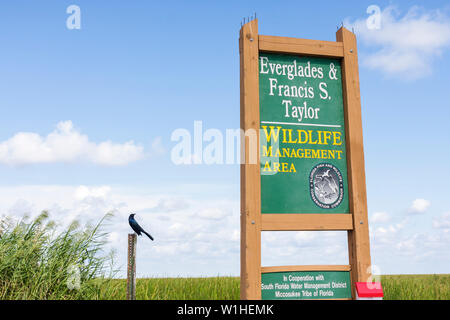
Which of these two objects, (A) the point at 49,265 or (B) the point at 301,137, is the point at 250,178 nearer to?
(B) the point at 301,137

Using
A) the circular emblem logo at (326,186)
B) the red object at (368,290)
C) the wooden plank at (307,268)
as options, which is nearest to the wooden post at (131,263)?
the wooden plank at (307,268)

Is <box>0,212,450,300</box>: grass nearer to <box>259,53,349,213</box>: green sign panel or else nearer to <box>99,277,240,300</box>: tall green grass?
<box>99,277,240,300</box>: tall green grass

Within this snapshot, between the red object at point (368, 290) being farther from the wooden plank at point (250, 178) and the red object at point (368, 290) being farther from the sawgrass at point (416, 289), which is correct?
the sawgrass at point (416, 289)

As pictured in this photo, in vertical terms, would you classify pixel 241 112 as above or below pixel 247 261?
above

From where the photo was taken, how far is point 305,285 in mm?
5879

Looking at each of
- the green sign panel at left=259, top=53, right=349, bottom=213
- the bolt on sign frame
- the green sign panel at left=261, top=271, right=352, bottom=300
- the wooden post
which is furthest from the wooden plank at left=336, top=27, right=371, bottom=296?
the wooden post

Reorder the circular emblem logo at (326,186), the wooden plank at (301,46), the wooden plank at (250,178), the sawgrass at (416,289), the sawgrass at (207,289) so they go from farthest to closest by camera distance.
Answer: the sawgrass at (416,289)
the sawgrass at (207,289)
the wooden plank at (301,46)
the circular emblem logo at (326,186)
the wooden plank at (250,178)

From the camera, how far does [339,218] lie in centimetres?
616

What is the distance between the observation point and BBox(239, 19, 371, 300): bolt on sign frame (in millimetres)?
5765

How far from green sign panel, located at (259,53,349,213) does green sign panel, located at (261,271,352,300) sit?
88cm

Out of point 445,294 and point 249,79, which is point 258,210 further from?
point 445,294

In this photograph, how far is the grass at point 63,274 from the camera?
648cm
